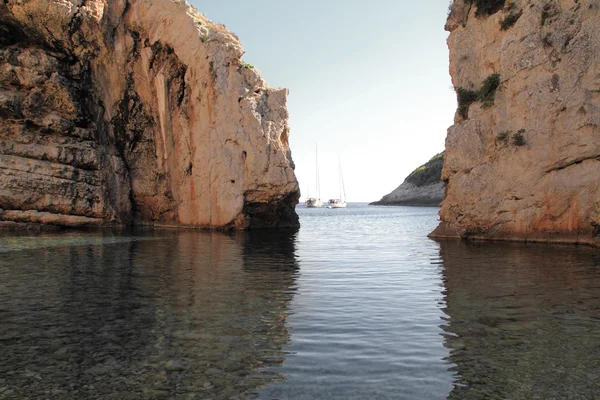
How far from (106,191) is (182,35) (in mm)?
12976

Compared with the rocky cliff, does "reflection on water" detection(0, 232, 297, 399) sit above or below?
below

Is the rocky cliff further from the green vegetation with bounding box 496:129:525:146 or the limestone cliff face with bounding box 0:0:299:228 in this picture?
the green vegetation with bounding box 496:129:525:146

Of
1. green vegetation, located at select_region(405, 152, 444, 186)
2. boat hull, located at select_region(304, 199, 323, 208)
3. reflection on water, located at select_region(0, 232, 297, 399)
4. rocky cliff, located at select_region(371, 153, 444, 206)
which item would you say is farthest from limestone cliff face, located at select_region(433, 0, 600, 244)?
boat hull, located at select_region(304, 199, 323, 208)

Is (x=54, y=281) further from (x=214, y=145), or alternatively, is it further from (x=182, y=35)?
(x=182, y=35)

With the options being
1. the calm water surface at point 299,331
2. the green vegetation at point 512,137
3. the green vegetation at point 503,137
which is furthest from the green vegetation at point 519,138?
the calm water surface at point 299,331

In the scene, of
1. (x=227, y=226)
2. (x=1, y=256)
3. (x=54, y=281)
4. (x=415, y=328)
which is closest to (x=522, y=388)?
(x=415, y=328)

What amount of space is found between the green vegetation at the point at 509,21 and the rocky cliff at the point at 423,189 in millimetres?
→ 83010

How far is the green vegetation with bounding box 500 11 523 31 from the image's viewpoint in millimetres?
23641

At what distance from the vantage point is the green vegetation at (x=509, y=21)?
2364cm

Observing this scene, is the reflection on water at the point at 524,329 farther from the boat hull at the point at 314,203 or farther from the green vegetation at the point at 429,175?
the boat hull at the point at 314,203

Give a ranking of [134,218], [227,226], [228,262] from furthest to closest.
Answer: [134,218] → [227,226] → [228,262]

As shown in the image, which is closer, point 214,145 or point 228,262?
point 228,262

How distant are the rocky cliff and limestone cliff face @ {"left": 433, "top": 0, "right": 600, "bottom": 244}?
270 ft

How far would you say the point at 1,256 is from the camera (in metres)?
16.7
